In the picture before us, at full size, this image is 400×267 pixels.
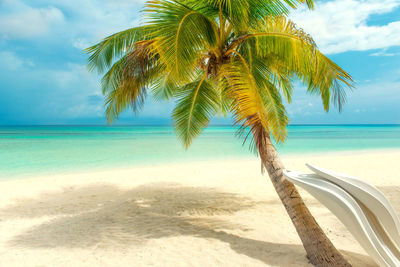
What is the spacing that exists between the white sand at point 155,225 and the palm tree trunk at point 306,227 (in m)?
0.23

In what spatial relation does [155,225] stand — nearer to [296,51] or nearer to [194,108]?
[194,108]

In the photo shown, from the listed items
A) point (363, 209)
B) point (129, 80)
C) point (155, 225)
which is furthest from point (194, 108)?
point (363, 209)

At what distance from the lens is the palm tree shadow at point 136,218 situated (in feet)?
14.3

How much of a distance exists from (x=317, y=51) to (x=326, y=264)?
109 inches

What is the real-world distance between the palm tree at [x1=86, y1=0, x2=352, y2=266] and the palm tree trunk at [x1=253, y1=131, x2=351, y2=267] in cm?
1

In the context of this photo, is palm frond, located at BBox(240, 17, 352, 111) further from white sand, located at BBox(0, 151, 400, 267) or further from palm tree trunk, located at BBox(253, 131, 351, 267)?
white sand, located at BBox(0, 151, 400, 267)

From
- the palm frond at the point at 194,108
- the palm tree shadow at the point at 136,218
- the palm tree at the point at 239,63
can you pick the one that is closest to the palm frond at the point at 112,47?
the palm tree at the point at 239,63

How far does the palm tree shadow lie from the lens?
14.3ft

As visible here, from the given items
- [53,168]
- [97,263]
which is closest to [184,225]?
[97,263]

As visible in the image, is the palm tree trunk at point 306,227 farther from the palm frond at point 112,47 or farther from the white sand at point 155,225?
the palm frond at point 112,47

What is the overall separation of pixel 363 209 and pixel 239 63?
249cm

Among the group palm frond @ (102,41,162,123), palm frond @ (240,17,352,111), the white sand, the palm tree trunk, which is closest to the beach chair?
the palm tree trunk

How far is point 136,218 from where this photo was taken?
222 inches

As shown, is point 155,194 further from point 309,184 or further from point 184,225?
point 309,184
